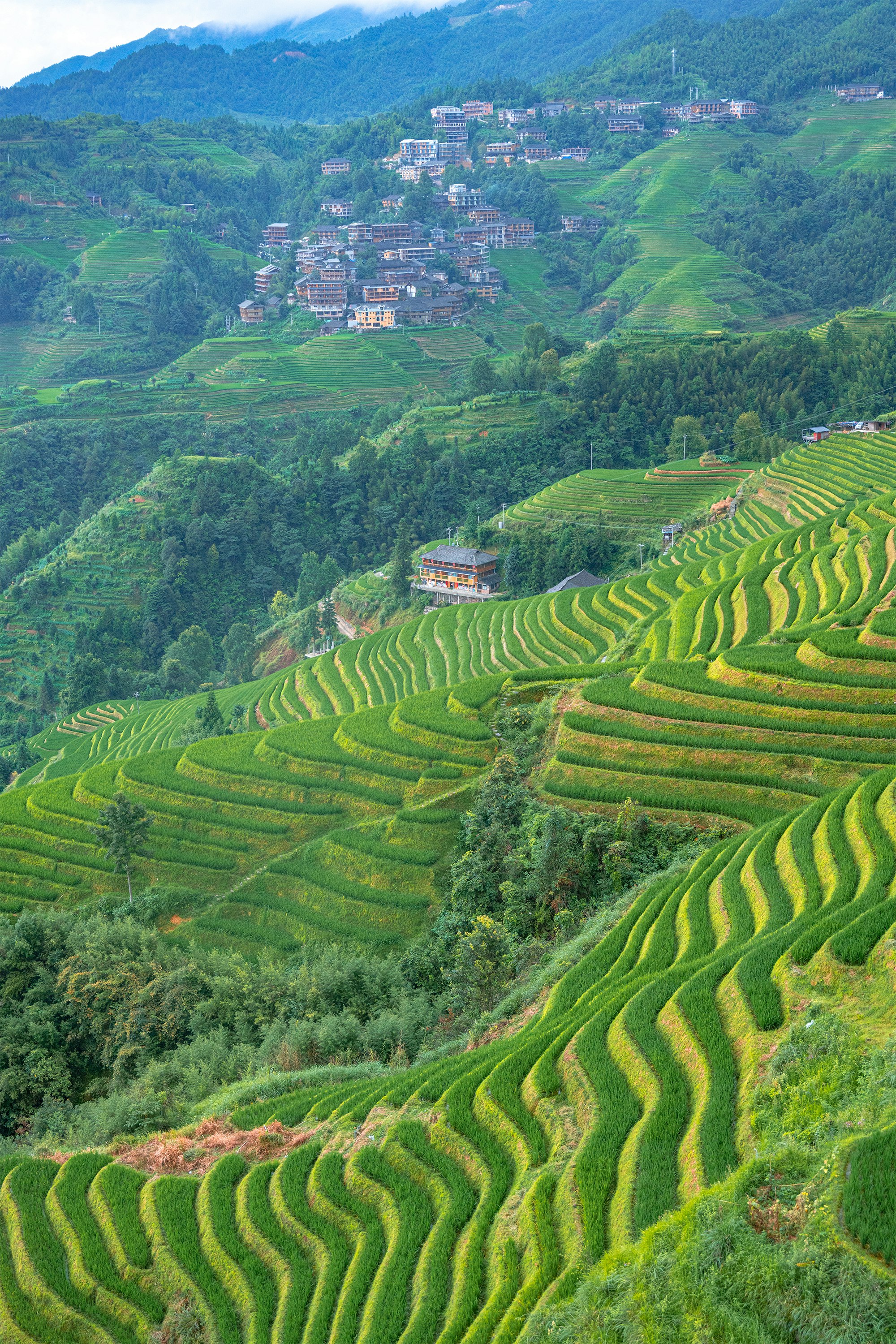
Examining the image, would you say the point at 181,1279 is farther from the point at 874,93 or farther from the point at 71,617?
the point at 874,93

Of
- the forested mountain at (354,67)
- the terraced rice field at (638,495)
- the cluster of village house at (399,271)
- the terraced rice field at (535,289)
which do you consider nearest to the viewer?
Result: the terraced rice field at (638,495)

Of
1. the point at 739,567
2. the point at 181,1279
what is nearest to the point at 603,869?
the point at 181,1279

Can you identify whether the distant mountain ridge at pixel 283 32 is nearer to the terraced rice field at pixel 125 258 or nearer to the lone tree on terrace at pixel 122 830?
the terraced rice field at pixel 125 258

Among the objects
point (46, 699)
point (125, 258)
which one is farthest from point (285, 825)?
point (125, 258)

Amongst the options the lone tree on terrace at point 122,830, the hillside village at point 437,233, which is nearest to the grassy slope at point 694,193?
the hillside village at point 437,233

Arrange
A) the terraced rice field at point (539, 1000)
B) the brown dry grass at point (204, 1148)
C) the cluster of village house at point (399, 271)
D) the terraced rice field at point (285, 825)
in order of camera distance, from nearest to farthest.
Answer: the terraced rice field at point (539, 1000)
the brown dry grass at point (204, 1148)
the terraced rice field at point (285, 825)
the cluster of village house at point (399, 271)

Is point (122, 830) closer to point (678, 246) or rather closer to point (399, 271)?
point (399, 271)

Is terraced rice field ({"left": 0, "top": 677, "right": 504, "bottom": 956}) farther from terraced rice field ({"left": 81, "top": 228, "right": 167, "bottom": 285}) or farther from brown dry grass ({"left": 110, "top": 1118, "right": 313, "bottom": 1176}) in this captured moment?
terraced rice field ({"left": 81, "top": 228, "right": 167, "bottom": 285})

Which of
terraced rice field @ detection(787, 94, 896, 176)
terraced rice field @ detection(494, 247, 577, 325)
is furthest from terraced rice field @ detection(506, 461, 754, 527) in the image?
terraced rice field @ detection(787, 94, 896, 176)
